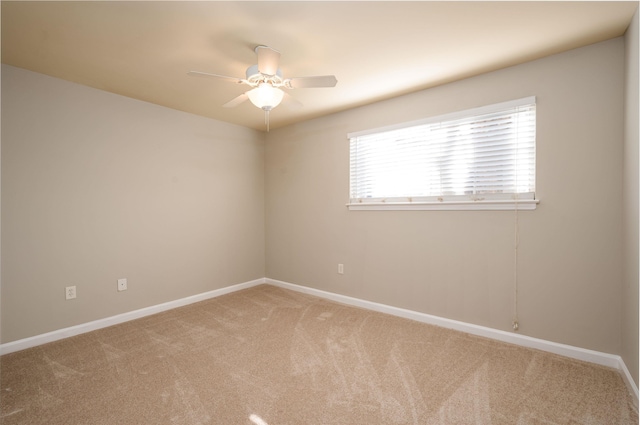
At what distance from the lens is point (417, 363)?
228cm

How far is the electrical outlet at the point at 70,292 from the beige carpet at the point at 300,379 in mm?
383

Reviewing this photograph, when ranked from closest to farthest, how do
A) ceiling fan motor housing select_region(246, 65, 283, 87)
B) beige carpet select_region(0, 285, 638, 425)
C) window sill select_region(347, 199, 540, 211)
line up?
beige carpet select_region(0, 285, 638, 425), ceiling fan motor housing select_region(246, 65, 283, 87), window sill select_region(347, 199, 540, 211)

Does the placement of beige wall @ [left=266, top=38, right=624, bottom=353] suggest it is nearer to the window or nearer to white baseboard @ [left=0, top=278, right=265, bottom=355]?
the window

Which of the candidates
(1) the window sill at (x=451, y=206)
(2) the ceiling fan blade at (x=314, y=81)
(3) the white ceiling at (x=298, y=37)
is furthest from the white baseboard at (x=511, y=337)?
(2) the ceiling fan blade at (x=314, y=81)

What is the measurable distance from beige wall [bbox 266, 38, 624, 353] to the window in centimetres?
9

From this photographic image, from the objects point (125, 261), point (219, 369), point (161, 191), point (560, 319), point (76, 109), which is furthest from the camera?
point (161, 191)

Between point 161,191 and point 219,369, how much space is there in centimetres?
222

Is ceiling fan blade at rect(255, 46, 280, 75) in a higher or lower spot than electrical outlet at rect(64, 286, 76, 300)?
higher

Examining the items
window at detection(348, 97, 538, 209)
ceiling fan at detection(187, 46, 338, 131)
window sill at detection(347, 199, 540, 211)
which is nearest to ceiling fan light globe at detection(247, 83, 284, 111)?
ceiling fan at detection(187, 46, 338, 131)

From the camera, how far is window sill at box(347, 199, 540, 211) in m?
2.52

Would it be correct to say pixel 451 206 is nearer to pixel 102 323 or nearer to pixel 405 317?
pixel 405 317

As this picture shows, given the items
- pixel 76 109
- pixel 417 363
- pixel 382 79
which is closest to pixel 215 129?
pixel 76 109

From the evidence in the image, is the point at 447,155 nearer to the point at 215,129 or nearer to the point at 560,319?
the point at 560,319

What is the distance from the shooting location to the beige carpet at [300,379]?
173cm
